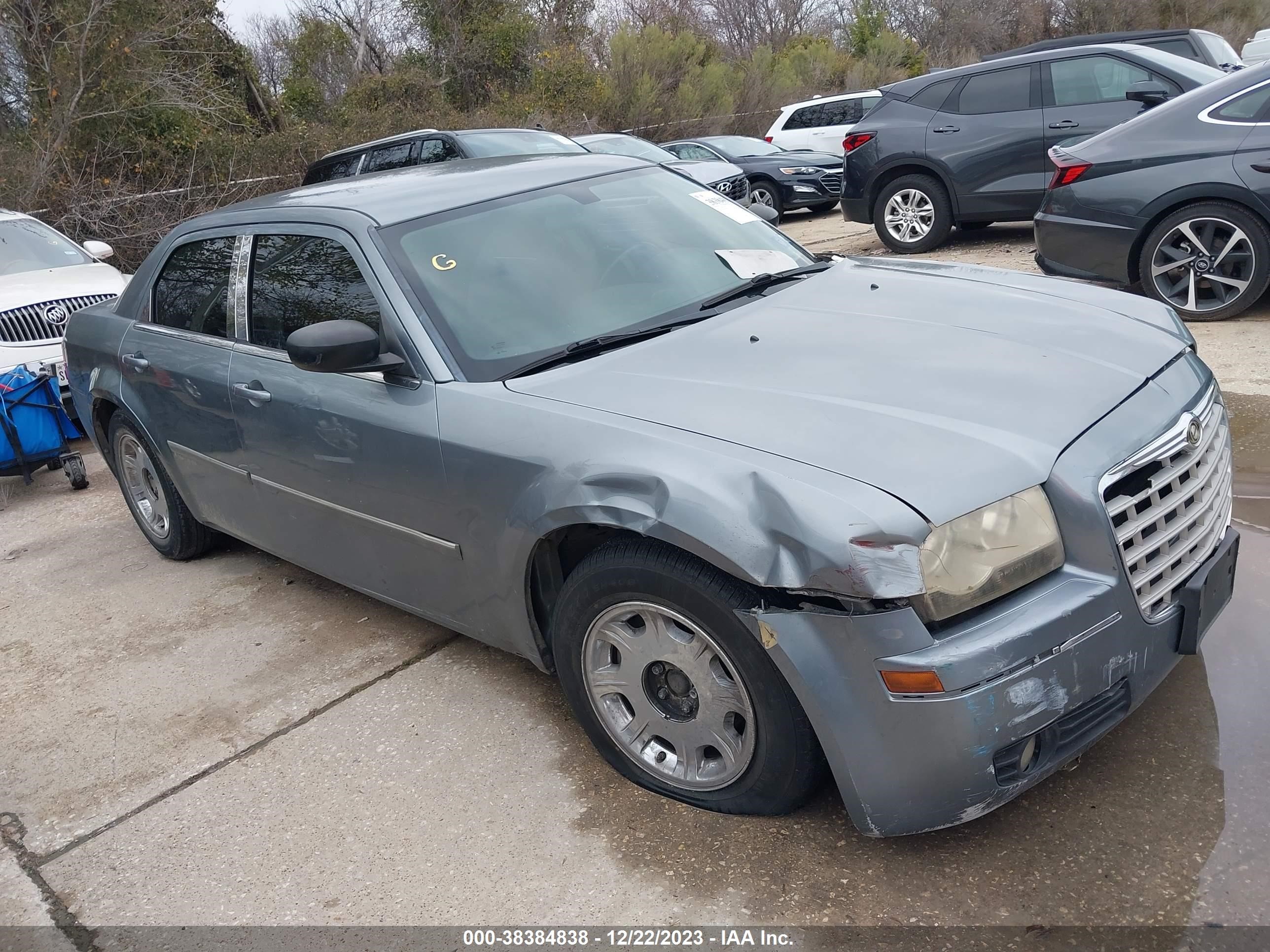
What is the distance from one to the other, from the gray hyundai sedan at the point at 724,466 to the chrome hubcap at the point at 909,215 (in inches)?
251

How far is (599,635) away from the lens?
2836 millimetres

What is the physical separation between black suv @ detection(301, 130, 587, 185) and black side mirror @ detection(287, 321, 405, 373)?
691 centimetres

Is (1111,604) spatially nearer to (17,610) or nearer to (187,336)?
(187,336)

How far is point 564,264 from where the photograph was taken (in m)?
3.48

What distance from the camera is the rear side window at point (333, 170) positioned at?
10930mm

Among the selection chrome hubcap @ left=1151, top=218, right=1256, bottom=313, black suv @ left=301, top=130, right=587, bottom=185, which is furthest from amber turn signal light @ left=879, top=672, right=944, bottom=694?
black suv @ left=301, top=130, right=587, bottom=185

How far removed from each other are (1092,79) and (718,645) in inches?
345

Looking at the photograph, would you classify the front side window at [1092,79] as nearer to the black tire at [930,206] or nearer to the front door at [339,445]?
the black tire at [930,206]

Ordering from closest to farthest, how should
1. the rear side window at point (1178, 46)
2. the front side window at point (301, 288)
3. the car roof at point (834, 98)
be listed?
the front side window at point (301, 288) < the rear side window at point (1178, 46) < the car roof at point (834, 98)

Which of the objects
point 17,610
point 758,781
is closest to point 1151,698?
point 758,781

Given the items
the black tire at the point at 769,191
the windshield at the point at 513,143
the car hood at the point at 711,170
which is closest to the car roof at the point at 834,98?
the black tire at the point at 769,191

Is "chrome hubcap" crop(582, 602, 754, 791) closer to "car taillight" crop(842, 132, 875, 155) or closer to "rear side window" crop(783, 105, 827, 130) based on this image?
"car taillight" crop(842, 132, 875, 155)

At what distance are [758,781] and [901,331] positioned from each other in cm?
130

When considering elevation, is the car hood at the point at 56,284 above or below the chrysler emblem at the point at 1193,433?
above
